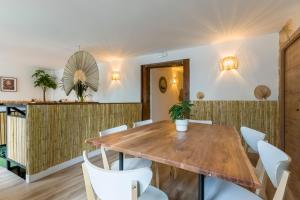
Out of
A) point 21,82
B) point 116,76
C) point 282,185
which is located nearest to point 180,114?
point 282,185

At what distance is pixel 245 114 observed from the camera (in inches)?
124

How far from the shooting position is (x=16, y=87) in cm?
545

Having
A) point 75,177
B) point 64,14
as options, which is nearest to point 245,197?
point 75,177

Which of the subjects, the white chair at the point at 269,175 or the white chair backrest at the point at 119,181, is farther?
the white chair at the point at 269,175

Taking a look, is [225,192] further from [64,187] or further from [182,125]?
[64,187]

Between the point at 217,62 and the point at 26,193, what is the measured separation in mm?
3595

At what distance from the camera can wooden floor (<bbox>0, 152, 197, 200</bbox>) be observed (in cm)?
184

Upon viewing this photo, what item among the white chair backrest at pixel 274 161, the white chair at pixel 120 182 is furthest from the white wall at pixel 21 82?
the white chair backrest at pixel 274 161

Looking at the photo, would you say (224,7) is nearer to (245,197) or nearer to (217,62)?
(217,62)

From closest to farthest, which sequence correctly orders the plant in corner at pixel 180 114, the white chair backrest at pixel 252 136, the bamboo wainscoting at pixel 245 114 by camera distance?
the white chair backrest at pixel 252 136, the plant in corner at pixel 180 114, the bamboo wainscoting at pixel 245 114

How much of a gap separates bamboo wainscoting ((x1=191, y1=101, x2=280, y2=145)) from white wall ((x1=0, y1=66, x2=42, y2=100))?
5307 millimetres

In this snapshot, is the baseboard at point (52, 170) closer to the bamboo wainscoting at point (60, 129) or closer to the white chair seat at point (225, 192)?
the bamboo wainscoting at point (60, 129)

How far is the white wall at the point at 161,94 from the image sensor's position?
4.79 metres

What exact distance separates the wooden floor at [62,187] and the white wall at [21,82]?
3831 mm
